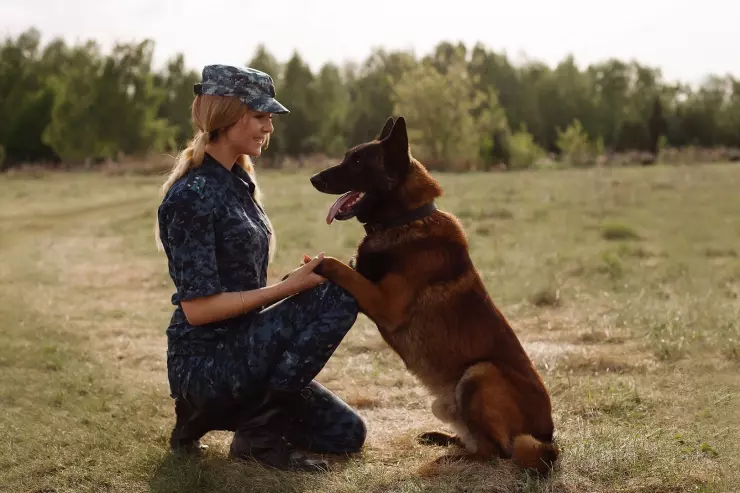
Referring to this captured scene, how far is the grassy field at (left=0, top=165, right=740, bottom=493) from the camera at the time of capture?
14.2 feet

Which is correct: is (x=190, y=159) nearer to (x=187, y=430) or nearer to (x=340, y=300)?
(x=340, y=300)

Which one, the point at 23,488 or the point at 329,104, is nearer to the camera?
the point at 23,488

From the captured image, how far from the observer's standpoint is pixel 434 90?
46.5 metres

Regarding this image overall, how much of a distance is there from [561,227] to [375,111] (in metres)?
46.5

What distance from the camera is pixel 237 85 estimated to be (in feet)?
14.2

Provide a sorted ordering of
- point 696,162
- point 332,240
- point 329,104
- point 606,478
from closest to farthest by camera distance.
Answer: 1. point 606,478
2. point 332,240
3. point 696,162
4. point 329,104

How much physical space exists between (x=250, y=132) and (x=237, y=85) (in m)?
0.28

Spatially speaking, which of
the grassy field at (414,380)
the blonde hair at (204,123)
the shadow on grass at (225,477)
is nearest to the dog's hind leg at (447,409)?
the grassy field at (414,380)

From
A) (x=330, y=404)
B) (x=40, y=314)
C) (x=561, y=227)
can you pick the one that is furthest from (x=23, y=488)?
(x=561, y=227)

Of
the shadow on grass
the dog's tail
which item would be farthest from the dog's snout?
the dog's tail

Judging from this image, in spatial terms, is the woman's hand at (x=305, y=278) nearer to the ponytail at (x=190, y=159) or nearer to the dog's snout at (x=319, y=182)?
the dog's snout at (x=319, y=182)

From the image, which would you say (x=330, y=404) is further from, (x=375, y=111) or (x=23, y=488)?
(x=375, y=111)

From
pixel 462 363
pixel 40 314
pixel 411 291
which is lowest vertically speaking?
pixel 40 314

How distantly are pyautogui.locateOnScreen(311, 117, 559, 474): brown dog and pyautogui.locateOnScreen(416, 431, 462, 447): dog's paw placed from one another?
0.41m
